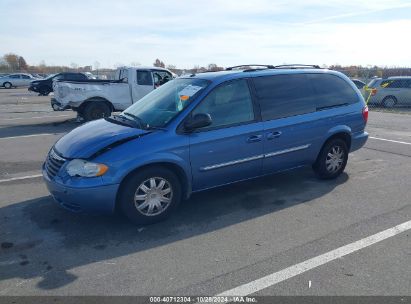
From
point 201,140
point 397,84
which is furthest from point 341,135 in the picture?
point 397,84

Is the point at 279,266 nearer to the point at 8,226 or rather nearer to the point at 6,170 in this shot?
the point at 8,226

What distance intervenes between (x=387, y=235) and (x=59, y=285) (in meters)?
3.40

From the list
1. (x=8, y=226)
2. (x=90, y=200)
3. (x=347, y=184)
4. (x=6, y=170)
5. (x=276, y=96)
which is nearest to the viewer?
(x=90, y=200)

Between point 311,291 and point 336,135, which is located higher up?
point 336,135

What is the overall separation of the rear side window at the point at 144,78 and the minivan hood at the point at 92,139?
328 inches

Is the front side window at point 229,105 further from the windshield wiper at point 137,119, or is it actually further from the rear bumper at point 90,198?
the rear bumper at point 90,198

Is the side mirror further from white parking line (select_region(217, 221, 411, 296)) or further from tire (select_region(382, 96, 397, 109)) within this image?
tire (select_region(382, 96, 397, 109))

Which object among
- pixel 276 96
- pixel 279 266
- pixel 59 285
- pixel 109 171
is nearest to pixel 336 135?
pixel 276 96

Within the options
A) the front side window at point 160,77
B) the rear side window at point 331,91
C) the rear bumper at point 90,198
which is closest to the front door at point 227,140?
the rear bumper at point 90,198

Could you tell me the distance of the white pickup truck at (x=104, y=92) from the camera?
1204 cm

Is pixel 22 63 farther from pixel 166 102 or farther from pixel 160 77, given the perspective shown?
pixel 166 102

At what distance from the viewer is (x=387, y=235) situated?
4.06 meters

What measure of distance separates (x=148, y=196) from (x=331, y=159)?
315cm

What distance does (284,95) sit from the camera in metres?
5.30
